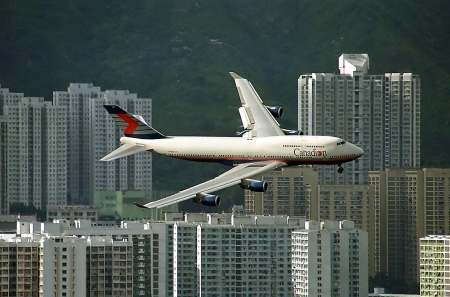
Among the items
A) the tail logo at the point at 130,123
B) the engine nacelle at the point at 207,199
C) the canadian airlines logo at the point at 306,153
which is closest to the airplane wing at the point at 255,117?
the canadian airlines logo at the point at 306,153

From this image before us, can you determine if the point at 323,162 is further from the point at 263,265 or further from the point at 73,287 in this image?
the point at 263,265

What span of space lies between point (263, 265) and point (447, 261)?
34033 mm

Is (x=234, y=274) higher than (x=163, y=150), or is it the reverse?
(x=163, y=150)

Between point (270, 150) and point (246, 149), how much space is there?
2123 millimetres

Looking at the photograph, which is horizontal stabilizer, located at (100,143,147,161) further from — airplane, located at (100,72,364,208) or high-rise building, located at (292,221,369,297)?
high-rise building, located at (292,221,369,297)

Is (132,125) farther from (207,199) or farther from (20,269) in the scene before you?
(20,269)

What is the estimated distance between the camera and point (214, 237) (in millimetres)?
194625

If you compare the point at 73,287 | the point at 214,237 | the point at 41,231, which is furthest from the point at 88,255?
the point at 214,237

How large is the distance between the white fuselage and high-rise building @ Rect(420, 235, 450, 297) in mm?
47583

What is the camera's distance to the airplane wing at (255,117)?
4990 inches

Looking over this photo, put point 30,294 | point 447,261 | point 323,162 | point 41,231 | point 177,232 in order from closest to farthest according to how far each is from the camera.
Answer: point 323,162, point 30,294, point 447,261, point 41,231, point 177,232

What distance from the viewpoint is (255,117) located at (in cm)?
12838

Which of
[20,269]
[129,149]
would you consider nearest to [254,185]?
[129,149]

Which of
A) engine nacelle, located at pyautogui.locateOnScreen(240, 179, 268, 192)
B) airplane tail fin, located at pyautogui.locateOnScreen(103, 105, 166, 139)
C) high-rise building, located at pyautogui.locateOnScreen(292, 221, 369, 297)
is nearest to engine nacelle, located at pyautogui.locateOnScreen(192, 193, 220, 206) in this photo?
engine nacelle, located at pyautogui.locateOnScreen(240, 179, 268, 192)
